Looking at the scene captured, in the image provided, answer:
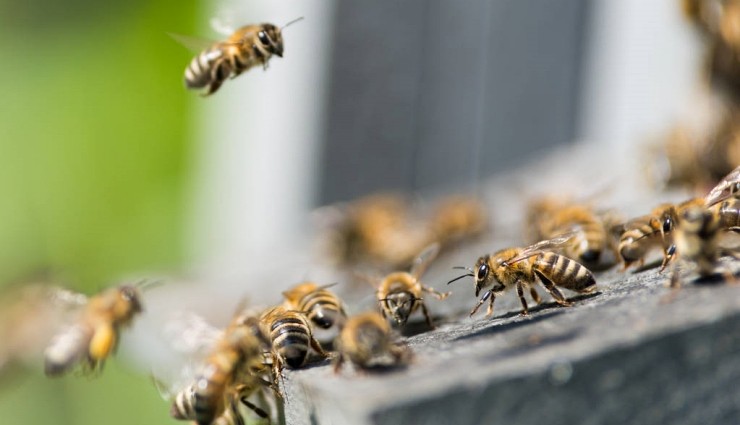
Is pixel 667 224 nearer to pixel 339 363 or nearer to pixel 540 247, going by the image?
pixel 540 247

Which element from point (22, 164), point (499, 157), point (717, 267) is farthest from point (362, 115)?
point (717, 267)

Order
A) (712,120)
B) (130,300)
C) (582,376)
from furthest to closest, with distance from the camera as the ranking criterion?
(712,120) → (130,300) → (582,376)

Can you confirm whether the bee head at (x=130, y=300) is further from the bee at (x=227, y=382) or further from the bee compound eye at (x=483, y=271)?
the bee compound eye at (x=483, y=271)

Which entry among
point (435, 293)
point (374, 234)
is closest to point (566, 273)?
point (435, 293)

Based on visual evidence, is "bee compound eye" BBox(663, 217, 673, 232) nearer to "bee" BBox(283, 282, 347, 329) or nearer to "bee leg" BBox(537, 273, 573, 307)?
"bee leg" BBox(537, 273, 573, 307)

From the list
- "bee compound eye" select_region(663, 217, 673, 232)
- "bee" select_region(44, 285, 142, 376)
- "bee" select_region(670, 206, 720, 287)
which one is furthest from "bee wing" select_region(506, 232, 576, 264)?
"bee" select_region(44, 285, 142, 376)

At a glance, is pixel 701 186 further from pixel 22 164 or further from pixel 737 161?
pixel 22 164

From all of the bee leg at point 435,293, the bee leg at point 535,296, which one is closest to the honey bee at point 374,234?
the bee leg at point 435,293
